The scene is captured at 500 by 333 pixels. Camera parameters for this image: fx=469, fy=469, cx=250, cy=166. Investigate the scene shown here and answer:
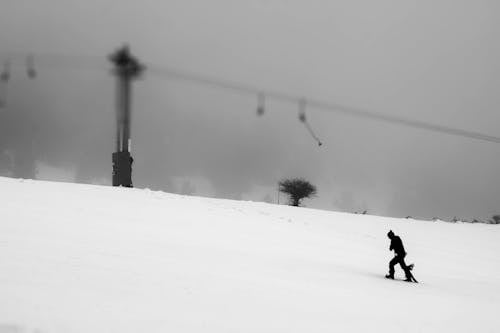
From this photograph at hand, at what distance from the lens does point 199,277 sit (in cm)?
1064

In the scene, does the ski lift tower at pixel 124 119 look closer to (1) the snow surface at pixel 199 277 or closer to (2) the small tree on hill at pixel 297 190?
(1) the snow surface at pixel 199 277

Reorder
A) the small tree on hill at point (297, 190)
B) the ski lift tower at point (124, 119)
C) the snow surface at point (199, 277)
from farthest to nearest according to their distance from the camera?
1. the small tree on hill at point (297, 190)
2. the ski lift tower at point (124, 119)
3. the snow surface at point (199, 277)

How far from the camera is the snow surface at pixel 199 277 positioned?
7617 mm

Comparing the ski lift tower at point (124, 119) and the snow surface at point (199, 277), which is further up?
the ski lift tower at point (124, 119)

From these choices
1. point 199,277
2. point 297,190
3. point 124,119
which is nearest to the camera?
point 199,277

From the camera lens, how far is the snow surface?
762cm

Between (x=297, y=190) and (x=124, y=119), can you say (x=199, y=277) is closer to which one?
(x=124, y=119)

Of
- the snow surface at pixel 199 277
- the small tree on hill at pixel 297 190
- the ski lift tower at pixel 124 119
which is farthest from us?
the small tree on hill at pixel 297 190

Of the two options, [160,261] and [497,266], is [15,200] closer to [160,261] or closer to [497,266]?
[160,261]

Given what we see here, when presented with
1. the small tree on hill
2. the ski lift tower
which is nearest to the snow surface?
the ski lift tower

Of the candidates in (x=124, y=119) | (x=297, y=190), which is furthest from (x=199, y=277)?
(x=297, y=190)

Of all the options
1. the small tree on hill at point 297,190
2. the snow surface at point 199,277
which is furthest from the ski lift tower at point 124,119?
the small tree on hill at point 297,190

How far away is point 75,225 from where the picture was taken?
15.6 metres

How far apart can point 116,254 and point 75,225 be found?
4.54 metres
